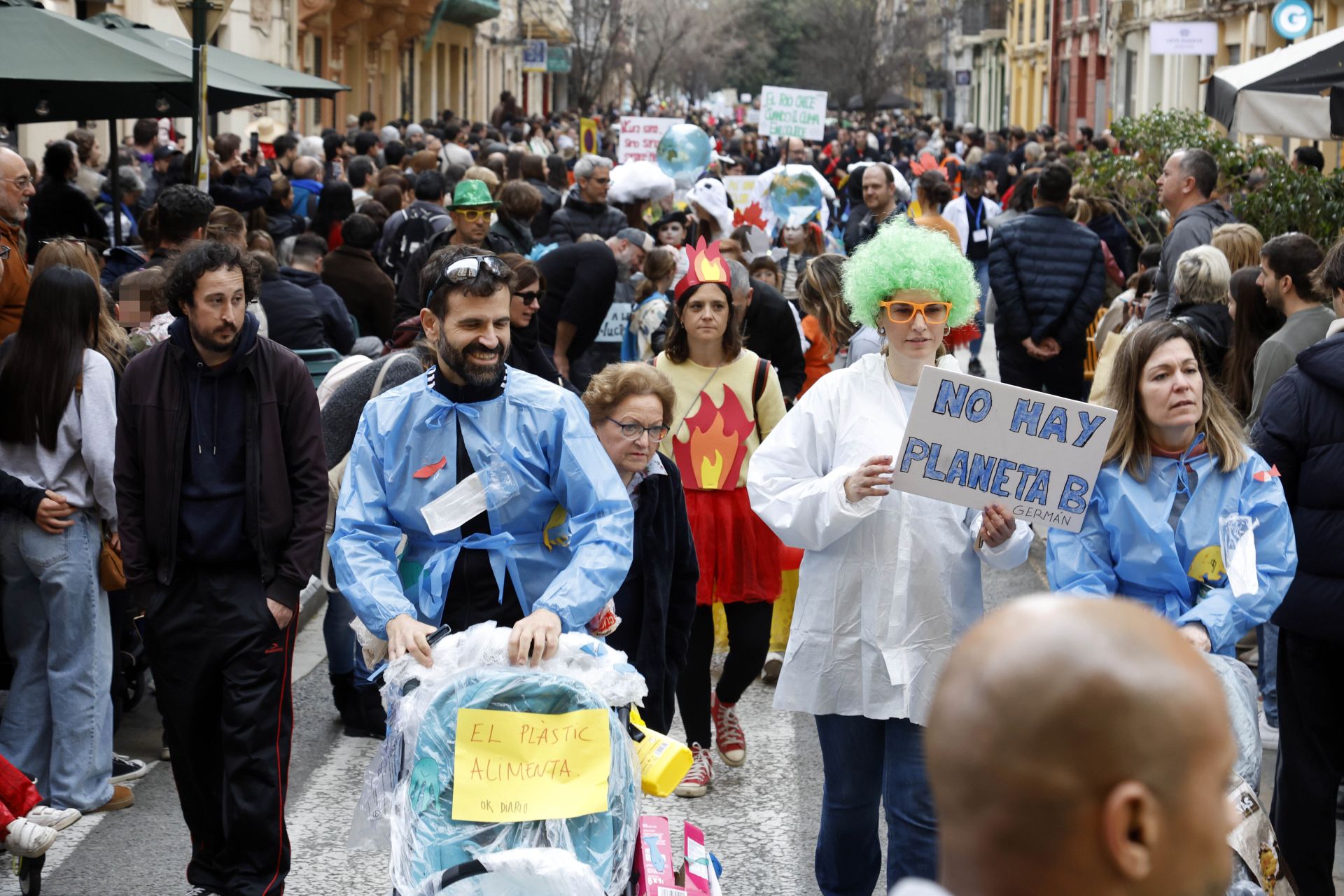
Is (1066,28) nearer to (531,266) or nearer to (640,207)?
(640,207)

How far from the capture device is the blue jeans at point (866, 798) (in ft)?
13.0

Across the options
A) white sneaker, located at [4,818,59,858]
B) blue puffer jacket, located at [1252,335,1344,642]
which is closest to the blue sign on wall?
blue puffer jacket, located at [1252,335,1344,642]

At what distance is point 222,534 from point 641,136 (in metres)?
11.1

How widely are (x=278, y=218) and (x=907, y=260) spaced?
8899mm

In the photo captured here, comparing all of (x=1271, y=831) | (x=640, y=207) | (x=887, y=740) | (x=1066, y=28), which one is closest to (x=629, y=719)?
(x=887, y=740)

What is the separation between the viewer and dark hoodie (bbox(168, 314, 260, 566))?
4.54 metres

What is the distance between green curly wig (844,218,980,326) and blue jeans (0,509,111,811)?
276 cm

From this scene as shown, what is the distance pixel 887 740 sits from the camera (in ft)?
13.4

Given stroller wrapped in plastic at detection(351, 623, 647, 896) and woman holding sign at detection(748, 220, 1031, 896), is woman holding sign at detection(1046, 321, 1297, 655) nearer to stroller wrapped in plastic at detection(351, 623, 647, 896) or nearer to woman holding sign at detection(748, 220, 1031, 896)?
woman holding sign at detection(748, 220, 1031, 896)

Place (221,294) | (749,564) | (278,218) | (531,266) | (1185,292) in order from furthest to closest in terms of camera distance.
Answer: (278,218)
(1185,292)
(531,266)
(749,564)
(221,294)

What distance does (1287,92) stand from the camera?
969 cm

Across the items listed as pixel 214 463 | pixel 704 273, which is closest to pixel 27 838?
pixel 214 463

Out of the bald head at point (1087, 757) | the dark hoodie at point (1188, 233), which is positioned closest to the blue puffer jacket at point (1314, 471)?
the bald head at point (1087, 757)

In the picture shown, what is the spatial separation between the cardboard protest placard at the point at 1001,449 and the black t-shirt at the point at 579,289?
15.6 ft
